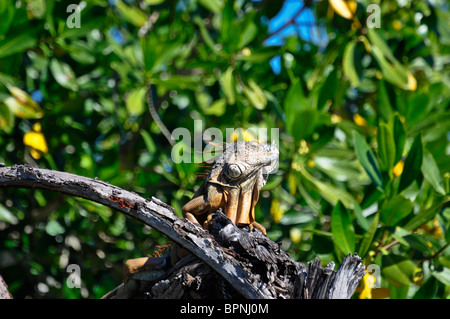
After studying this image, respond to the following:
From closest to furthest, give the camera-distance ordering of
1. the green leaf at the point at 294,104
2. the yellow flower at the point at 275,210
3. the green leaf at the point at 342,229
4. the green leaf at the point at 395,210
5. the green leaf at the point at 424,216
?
the green leaf at the point at 342,229 → the green leaf at the point at 395,210 → the green leaf at the point at 424,216 → the green leaf at the point at 294,104 → the yellow flower at the point at 275,210

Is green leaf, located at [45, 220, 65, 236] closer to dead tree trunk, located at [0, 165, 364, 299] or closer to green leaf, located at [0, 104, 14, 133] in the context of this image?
green leaf, located at [0, 104, 14, 133]

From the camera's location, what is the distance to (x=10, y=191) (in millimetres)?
4223

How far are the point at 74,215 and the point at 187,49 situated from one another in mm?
1551

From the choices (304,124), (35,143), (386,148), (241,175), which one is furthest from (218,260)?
(35,143)

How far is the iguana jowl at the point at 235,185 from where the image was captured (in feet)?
8.04

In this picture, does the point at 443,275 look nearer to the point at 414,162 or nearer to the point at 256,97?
the point at 414,162

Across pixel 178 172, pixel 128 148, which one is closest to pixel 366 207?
pixel 178 172

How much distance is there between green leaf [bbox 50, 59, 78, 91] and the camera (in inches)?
159

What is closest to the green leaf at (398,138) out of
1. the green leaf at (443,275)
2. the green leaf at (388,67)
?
the green leaf at (443,275)

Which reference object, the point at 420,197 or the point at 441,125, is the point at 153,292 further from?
the point at 441,125

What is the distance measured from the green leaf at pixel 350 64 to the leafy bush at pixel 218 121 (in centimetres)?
1

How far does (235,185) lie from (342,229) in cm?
73

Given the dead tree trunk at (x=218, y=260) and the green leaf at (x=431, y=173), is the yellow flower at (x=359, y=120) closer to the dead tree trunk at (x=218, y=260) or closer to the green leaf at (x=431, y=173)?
the green leaf at (x=431, y=173)

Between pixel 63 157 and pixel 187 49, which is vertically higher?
pixel 187 49
